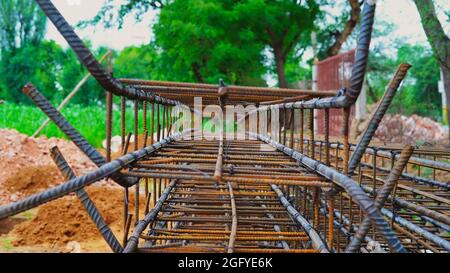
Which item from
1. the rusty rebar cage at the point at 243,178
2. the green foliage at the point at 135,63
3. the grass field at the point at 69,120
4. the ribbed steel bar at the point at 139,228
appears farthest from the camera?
the green foliage at the point at 135,63

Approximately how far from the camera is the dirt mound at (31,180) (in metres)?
8.23

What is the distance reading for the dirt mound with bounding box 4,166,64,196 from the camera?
823 cm

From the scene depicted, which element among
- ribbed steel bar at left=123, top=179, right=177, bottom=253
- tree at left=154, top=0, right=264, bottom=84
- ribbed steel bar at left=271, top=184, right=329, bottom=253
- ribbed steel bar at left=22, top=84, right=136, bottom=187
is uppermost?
tree at left=154, top=0, right=264, bottom=84

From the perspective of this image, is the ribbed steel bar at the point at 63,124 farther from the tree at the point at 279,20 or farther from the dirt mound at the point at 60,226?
the tree at the point at 279,20

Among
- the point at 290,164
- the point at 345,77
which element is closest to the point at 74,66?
the point at 345,77

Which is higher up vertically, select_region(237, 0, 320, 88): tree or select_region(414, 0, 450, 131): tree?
select_region(237, 0, 320, 88): tree

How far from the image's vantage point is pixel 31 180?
8445 millimetres

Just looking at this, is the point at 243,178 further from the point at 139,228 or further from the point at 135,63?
the point at 135,63

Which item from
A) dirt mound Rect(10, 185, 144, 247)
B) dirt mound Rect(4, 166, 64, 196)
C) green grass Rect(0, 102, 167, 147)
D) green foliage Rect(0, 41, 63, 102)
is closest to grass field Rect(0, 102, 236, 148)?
green grass Rect(0, 102, 167, 147)

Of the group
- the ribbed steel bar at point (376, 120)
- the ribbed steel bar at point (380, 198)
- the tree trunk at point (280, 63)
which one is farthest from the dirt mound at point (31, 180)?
the ribbed steel bar at point (380, 198)

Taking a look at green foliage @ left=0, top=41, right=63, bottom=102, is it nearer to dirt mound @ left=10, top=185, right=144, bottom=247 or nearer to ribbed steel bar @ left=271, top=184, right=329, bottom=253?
dirt mound @ left=10, top=185, right=144, bottom=247
